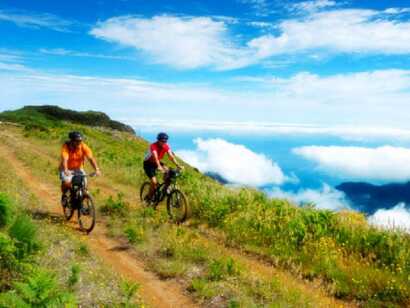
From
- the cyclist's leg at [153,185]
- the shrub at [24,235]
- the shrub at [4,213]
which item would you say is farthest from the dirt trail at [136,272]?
the cyclist's leg at [153,185]

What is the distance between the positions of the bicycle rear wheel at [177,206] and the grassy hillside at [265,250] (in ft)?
1.35

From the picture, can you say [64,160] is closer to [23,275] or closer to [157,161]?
[157,161]

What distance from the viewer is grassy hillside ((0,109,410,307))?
29.8 ft

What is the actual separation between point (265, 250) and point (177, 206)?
3980 millimetres

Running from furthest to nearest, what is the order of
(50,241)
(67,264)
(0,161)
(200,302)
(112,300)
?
(0,161) → (50,241) → (67,264) → (200,302) → (112,300)

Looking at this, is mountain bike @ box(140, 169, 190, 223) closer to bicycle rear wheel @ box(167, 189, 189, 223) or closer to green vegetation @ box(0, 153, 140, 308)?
bicycle rear wheel @ box(167, 189, 189, 223)

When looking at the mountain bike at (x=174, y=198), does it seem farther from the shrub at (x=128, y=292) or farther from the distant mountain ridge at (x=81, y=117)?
the distant mountain ridge at (x=81, y=117)

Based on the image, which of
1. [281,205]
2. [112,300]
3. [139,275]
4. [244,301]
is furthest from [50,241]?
[281,205]

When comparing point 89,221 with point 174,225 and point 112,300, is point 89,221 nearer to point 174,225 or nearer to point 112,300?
point 174,225

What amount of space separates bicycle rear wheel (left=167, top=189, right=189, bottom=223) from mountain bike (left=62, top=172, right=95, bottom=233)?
2642 millimetres

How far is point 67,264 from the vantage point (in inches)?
377

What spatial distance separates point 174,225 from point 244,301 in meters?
6.18

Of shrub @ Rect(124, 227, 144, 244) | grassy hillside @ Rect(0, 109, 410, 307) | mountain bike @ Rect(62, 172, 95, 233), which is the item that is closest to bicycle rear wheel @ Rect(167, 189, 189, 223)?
grassy hillside @ Rect(0, 109, 410, 307)

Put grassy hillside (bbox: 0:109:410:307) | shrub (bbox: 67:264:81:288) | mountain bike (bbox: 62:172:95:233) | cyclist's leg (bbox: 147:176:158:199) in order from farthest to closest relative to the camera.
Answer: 1. cyclist's leg (bbox: 147:176:158:199)
2. mountain bike (bbox: 62:172:95:233)
3. grassy hillside (bbox: 0:109:410:307)
4. shrub (bbox: 67:264:81:288)
